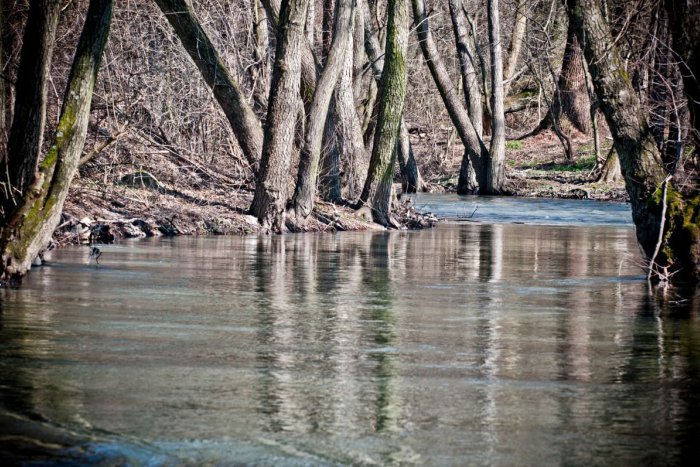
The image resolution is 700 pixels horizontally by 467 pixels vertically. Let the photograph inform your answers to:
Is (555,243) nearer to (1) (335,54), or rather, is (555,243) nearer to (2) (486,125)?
(1) (335,54)

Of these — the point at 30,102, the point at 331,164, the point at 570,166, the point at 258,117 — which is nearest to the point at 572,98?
the point at 570,166

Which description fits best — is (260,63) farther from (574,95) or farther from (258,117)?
(574,95)

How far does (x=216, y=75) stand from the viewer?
22.4 m

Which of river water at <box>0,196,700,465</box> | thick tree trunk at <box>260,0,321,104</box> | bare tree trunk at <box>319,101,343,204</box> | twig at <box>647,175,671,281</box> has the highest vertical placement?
thick tree trunk at <box>260,0,321,104</box>

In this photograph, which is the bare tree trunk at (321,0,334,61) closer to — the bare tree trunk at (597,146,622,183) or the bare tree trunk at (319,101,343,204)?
the bare tree trunk at (319,101,343,204)

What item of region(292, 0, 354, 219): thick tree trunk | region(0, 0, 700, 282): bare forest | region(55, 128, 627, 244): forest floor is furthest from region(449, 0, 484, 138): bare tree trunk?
region(292, 0, 354, 219): thick tree trunk

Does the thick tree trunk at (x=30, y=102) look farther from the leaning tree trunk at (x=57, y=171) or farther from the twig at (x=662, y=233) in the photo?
the twig at (x=662, y=233)

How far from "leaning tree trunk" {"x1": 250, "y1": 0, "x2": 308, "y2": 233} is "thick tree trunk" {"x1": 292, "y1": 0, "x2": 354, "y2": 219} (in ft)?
2.43

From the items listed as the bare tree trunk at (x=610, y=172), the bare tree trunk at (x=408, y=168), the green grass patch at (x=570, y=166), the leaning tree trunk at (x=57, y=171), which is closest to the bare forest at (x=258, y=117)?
the leaning tree trunk at (x=57, y=171)

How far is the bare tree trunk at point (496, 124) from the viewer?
120 feet

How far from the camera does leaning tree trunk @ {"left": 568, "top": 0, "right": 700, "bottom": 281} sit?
14594 millimetres

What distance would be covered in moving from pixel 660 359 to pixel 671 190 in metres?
5.72

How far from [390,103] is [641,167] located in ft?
31.5

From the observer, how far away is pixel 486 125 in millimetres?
49688
